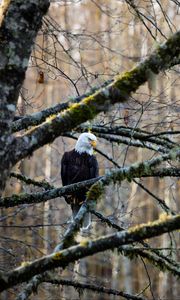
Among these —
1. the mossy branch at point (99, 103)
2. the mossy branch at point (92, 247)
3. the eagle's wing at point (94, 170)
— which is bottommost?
the mossy branch at point (92, 247)

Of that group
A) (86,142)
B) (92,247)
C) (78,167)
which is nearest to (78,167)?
(78,167)

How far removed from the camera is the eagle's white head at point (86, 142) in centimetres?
766

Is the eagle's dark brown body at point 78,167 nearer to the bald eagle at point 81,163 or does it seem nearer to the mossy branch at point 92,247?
the bald eagle at point 81,163

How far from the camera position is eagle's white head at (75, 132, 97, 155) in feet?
25.1

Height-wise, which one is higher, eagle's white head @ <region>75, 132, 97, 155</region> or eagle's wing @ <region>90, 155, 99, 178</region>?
eagle's white head @ <region>75, 132, 97, 155</region>

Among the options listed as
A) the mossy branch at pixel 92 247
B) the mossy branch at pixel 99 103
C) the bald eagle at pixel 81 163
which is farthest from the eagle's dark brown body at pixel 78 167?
the mossy branch at pixel 92 247

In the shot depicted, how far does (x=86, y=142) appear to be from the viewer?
7.76 metres

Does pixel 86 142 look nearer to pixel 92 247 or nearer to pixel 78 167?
pixel 78 167

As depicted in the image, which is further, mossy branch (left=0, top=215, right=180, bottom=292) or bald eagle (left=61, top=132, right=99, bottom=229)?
bald eagle (left=61, top=132, right=99, bottom=229)

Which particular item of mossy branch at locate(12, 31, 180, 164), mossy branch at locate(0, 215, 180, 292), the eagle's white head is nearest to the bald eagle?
the eagle's white head

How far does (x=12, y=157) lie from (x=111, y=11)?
429cm

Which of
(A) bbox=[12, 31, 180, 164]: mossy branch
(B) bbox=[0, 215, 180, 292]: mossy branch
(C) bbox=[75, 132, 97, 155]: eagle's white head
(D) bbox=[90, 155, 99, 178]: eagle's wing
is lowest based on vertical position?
(B) bbox=[0, 215, 180, 292]: mossy branch

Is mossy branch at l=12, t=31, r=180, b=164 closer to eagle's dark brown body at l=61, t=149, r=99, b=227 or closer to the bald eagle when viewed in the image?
the bald eagle

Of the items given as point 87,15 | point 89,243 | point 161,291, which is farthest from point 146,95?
point 87,15
